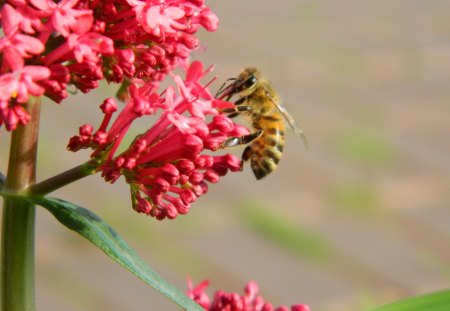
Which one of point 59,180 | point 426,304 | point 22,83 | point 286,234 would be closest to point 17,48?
point 22,83

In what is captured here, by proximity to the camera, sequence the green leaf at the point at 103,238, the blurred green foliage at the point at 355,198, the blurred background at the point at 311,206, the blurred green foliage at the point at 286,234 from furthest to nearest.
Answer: the blurred green foliage at the point at 355,198
the blurred green foliage at the point at 286,234
the blurred background at the point at 311,206
the green leaf at the point at 103,238

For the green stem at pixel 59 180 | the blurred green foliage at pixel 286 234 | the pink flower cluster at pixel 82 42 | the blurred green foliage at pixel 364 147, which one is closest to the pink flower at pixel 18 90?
the pink flower cluster at pixel 82 42

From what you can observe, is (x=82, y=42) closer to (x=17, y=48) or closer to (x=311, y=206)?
(x=17, y=48)

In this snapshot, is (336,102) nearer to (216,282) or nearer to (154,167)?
(216,282)

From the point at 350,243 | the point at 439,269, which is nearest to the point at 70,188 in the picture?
the point at 350,243

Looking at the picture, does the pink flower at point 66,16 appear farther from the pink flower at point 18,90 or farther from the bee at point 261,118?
the bee at point 261,118

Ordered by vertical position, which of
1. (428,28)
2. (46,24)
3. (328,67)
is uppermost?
(428,28)

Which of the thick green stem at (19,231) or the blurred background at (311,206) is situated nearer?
the thick green stem at (19,231)
